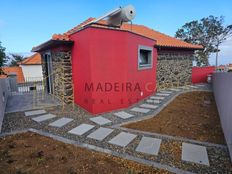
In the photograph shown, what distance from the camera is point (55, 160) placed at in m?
2.63

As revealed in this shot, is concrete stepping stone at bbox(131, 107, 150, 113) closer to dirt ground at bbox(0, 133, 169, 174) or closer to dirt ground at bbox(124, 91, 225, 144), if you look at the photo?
dirt ground at bbox(124, 91, 225, 144)

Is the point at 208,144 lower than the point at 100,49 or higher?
lower

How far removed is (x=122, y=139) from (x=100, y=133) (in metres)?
0.63

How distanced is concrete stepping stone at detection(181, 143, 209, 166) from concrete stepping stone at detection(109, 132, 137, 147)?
113cm

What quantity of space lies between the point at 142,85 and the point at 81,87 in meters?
2.97

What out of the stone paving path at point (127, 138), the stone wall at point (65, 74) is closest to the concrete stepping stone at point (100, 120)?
the stone paving path at point (127, 138)

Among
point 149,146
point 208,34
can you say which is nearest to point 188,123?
point 149,146

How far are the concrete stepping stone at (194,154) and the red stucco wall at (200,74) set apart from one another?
1013cm

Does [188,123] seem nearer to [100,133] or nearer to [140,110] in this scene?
[140,110]

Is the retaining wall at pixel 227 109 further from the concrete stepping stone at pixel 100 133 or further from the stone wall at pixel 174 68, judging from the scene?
the stone wall at pixel 174 68

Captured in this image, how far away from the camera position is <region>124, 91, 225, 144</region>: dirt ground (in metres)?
3.63

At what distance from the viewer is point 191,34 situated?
2152 cm

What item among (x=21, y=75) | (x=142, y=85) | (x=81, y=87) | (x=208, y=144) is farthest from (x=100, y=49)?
(x=21, y=75)

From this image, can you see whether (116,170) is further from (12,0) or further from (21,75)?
(21,75)
